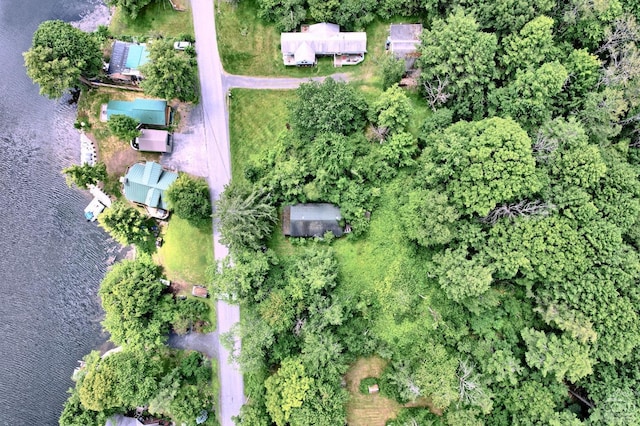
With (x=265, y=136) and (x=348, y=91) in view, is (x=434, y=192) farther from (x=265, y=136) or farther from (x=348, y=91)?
(x=265, y=136)

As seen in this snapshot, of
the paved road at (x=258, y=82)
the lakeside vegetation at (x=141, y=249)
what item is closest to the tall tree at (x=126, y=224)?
the lakeside vegetation at (x=141, y=249)

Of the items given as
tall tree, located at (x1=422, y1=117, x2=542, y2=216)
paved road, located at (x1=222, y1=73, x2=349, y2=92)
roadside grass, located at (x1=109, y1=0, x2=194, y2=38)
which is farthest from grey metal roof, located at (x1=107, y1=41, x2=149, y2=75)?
tall tree, located at (x1=422, y1=117, x2=542, y2=216)

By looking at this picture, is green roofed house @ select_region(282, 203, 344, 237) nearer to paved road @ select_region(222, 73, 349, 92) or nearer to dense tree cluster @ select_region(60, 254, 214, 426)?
dense tree cluster @ select_region(60, 254, 214, 426)

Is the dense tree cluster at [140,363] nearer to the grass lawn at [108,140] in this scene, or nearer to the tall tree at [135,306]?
the tall tree at [135,306]

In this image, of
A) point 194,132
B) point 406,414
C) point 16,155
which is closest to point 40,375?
point 16,155

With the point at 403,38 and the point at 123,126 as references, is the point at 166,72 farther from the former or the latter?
the point at 403,38

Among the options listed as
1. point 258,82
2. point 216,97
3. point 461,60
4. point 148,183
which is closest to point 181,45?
point 216,97
